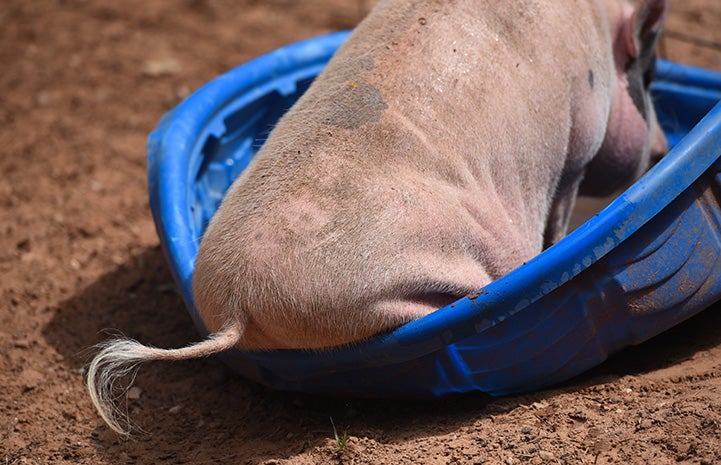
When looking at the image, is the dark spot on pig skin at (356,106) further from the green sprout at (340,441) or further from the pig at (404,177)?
the green sprout at (340,441)

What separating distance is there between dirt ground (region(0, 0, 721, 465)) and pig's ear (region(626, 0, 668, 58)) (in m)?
0.84

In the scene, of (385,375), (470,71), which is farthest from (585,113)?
(385,375)

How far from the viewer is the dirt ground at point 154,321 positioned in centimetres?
195

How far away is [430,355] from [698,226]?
71cm

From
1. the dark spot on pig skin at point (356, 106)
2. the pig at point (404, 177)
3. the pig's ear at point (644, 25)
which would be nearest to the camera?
the pig at point (404, 177)

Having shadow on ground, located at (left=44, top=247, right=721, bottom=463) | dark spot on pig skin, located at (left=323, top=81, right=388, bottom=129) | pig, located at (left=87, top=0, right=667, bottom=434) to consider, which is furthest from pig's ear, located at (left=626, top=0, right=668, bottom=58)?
dark spot on pig skin, located at (left=323, top=81, right=388, bottom=129)

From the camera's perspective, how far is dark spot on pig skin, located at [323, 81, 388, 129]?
2.04 m

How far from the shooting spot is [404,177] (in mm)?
1990

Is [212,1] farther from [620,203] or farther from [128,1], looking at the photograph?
[620,203]

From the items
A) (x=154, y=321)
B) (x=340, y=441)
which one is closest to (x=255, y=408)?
(x=340, y=441)

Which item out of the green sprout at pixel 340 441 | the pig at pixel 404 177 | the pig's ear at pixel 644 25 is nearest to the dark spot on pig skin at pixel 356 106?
the pig at pixel 404 177

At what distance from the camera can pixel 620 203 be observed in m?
1.95

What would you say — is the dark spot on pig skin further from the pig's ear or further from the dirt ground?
the pig's ear

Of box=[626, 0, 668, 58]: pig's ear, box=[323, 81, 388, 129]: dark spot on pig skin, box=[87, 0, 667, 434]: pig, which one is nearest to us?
box=[87, 0, 667, 434]: pig
